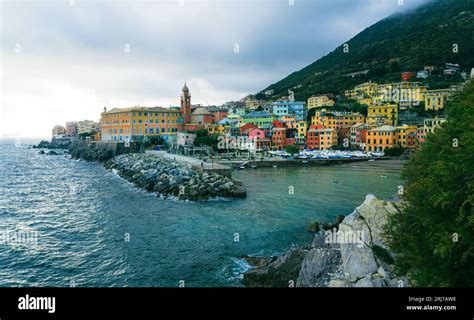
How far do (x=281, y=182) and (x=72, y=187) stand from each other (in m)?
16.1

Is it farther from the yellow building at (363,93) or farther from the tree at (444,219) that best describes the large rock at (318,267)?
the yellow building at (363,93)

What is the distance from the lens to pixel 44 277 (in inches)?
398

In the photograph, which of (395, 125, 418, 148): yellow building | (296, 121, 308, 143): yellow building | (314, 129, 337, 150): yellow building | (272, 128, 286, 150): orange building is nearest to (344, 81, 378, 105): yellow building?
(296, 121, 308, 143): yellow building

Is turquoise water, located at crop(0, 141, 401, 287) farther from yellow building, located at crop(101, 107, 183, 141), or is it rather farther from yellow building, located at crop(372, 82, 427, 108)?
yellow building, located at crop(372, 82, 427, 108)

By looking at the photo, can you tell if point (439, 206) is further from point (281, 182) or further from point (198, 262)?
point (281, 182)

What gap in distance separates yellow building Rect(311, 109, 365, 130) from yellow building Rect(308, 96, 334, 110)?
12.8 m

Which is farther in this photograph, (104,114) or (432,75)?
(432,75)

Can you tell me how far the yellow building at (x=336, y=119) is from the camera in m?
54.3

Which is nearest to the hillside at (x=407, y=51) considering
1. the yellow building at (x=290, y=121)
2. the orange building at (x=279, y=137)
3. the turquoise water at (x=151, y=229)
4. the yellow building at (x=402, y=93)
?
the yellow building at (x=402, y=93)

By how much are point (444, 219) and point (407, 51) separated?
97.2 metres

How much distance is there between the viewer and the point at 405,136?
46875mm

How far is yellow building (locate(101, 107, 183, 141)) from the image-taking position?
186ft

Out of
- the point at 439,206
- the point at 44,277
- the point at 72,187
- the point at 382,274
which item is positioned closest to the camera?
the point at 439,206
